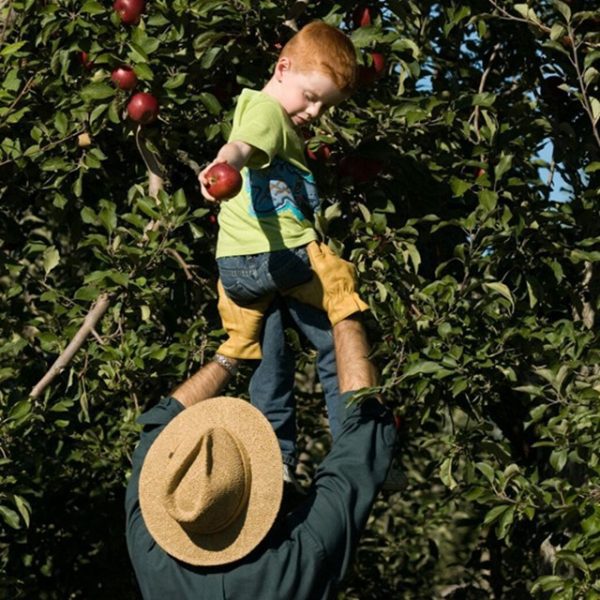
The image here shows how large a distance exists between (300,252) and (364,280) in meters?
0.72

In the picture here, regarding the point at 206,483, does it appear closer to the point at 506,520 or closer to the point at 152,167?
the point at 506,520

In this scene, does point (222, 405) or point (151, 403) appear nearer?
Result: point (222, 405)

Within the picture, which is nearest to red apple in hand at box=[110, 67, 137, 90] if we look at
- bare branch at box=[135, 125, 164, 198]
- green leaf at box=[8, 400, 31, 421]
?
bare branch at box=[135, 125, 164, 198]

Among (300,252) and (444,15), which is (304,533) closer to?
(300,252)

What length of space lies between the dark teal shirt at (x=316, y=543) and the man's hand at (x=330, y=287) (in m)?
0.29

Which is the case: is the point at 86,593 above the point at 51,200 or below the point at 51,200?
below

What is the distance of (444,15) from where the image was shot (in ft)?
20.2

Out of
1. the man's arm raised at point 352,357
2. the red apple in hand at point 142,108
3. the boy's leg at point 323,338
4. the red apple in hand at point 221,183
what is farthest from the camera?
the red apple in hand at point 142,108

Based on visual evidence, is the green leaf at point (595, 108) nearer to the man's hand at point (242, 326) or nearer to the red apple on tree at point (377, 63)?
the red apple on tree at point (377, 63)

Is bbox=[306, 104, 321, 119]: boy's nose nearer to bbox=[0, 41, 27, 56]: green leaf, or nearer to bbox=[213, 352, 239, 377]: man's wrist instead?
bbox=[213, 352, 239, 377]: man's wrist

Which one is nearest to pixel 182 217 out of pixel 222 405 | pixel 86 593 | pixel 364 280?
pixel 364 280

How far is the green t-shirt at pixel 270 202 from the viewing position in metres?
4.18

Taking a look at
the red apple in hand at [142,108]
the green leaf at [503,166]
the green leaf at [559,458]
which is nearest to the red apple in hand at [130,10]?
the red apple in hand at [142,108]

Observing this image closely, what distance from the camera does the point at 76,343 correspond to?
5309 mm
